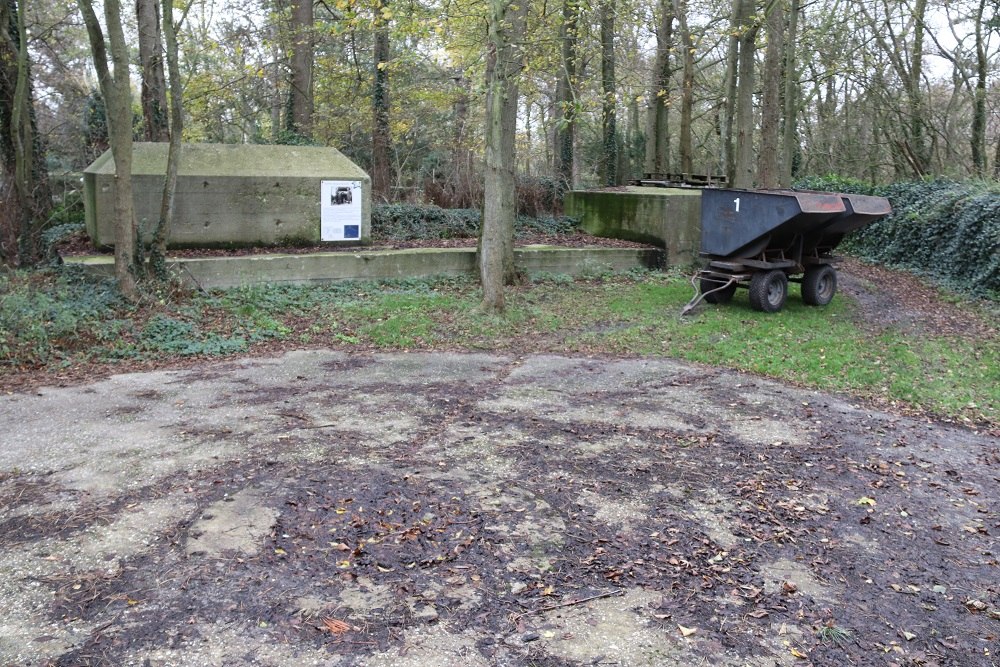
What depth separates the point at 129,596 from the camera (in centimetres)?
398

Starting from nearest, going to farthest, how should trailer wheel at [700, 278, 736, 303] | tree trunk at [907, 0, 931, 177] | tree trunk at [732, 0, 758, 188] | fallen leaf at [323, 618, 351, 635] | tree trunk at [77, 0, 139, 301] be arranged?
1. fallen leaf at [323, 618, 351, 635]
2. tree trunk at [77, 0, 139, 301]
3. trailer wheel at [700, 278, 736, 303]
4. tree trunk at [732, 0, 758, 188]
5. tree trunk at [907, 0, 931, 177]

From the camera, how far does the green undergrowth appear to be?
30.0 feet

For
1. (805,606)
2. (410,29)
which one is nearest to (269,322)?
(410,29)

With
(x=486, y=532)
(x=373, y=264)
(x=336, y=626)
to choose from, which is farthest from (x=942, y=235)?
(x=336, y=626)

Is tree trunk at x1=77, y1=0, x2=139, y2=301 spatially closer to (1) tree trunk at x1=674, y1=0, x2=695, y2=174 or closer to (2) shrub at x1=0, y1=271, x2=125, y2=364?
(2) shrub at x1=0, y1=271, x2=125, y2=364

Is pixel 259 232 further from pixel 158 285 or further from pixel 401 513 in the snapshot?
pixel 401 513

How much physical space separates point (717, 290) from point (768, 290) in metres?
0.76

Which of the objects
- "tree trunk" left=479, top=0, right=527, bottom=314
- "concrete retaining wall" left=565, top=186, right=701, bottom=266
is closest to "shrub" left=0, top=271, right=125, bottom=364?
A: "tree trunk" left=479, top=0, right=527, bottom=314

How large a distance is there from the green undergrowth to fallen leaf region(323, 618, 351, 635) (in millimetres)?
6466

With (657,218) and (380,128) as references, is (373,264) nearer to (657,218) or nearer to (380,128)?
(657,218)

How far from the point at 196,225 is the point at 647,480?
392 inches

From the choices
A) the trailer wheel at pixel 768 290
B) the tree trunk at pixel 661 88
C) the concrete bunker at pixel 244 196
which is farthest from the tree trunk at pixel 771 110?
the concrete bunker at pixel 244 196

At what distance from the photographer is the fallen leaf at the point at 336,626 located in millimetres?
3773

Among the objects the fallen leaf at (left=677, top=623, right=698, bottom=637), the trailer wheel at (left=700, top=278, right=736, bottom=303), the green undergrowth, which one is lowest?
the fallen leaf at (left=677, top=623, right=698, bottom=637)
